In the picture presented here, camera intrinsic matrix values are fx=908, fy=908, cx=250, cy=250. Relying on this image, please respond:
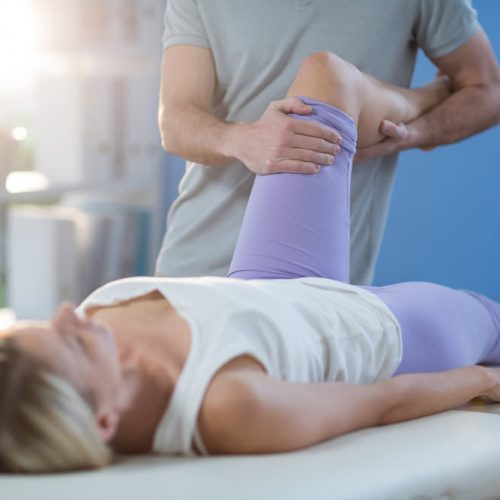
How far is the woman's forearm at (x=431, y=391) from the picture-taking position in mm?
1240

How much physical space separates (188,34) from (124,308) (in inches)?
32.8

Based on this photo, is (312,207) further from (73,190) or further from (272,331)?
(73,190)

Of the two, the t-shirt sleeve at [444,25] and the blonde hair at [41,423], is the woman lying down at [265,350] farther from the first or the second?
the t-shirt sleeve at [444,25]

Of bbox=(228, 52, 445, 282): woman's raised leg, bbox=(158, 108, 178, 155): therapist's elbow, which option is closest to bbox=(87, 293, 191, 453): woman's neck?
bbox=(228, 52, 445, 282): woman's raised leg

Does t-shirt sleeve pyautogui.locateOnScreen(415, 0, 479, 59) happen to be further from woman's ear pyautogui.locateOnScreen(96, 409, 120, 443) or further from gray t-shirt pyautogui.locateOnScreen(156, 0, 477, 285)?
woman's ear pyautogui.locateOnScreen(96, 409, 120, 443)

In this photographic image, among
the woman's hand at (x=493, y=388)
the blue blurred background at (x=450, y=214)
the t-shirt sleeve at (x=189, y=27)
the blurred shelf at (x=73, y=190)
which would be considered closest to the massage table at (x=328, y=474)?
the woman's hand at (x=493, y=388)

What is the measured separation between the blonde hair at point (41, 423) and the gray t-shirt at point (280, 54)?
95cm

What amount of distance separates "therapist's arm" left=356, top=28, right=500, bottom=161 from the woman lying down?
31 cm

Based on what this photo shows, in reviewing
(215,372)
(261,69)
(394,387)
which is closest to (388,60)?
(261,69)

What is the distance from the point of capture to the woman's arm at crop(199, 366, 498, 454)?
1062 mm

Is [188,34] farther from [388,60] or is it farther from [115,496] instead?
[115,496]

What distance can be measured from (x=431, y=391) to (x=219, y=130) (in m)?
0.70

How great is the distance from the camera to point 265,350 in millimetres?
1145

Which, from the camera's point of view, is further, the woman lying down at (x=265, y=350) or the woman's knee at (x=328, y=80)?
the woman's knee at (x=328, y=80)
